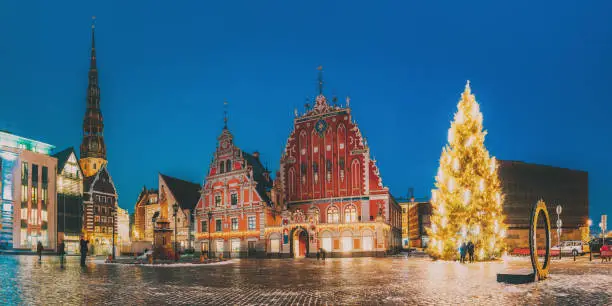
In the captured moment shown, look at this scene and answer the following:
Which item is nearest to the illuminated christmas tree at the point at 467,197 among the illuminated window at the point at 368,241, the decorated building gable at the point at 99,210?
the illuminated window at the point at 368,241

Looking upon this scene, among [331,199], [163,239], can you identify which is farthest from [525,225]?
[163,239]

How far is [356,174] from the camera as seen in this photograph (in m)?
53.2

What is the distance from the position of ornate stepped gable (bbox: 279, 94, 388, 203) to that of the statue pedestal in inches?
810

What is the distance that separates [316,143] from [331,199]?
22.3ft

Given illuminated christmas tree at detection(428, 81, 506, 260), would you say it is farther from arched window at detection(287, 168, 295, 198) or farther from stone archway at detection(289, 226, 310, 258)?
arched window at detection(287, 168, 295, 198)

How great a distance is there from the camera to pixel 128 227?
104 m

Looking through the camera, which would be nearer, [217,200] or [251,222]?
[251,222]

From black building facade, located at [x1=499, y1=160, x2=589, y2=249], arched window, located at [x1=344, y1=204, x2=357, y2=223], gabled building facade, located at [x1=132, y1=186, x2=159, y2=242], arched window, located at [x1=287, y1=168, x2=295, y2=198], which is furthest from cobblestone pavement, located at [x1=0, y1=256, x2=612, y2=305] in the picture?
black building facade, located at [x1=499, y1=160, x2=589, y2=249]

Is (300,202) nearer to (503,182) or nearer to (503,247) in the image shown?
(503,247)

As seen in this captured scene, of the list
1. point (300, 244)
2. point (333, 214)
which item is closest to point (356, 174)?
point (333, 214)

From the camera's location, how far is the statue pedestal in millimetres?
37469

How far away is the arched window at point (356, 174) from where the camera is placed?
174 ft

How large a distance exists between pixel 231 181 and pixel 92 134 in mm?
62837

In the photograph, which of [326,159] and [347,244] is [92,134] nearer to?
[326,159]
